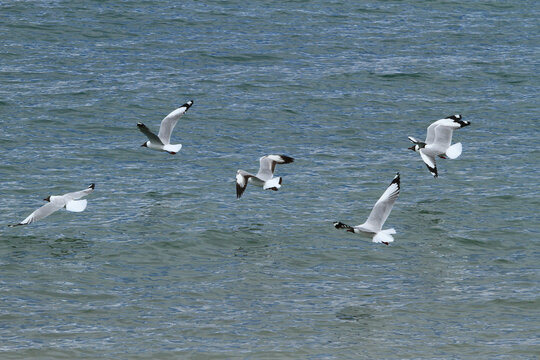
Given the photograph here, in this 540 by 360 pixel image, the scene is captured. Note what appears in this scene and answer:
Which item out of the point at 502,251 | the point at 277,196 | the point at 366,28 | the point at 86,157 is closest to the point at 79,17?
the point at 366,28

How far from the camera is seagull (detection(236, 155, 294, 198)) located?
981 inches

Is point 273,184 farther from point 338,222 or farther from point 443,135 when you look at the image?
point 443,135

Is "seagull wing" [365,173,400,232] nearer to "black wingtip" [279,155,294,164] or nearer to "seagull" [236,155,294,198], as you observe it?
"seagull" [236,155,294,198]

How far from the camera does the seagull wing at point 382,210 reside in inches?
872

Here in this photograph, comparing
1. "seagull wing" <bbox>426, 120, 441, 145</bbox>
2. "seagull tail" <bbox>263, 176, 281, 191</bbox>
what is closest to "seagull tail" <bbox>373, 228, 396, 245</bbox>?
"seagull tail" <bbox>263, 176, 281, 191</bbox>

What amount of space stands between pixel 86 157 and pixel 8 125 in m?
4.13

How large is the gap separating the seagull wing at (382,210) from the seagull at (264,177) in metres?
3.20

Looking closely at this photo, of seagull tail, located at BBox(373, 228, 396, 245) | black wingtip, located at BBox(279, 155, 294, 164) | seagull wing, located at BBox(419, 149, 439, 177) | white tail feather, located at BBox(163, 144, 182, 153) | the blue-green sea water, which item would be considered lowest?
the blue-green sea water

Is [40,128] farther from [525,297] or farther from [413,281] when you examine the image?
[525,297]

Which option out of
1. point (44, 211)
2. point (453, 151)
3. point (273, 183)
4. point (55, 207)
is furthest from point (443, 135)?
point (44, 211)

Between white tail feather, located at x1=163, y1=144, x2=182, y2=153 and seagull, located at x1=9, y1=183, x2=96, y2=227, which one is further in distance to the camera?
white tail feather, located at x1=163, y1=144, x2=182, y2=153

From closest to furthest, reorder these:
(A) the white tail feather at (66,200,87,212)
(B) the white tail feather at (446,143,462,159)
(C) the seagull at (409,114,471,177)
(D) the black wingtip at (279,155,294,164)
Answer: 1. (A) the white tail feather at (66,200,87,212)
2. (D) the black wingtip at (279,155,294,164)
3. (B) the white tail feather at (446,143,462,159)
4. (C) the seagull at (409,114,471,177)

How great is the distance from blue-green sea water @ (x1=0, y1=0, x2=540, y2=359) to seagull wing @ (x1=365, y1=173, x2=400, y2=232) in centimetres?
116

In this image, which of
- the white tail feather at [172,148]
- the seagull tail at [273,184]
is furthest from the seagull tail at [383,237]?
the white tail feather at [172,148]
